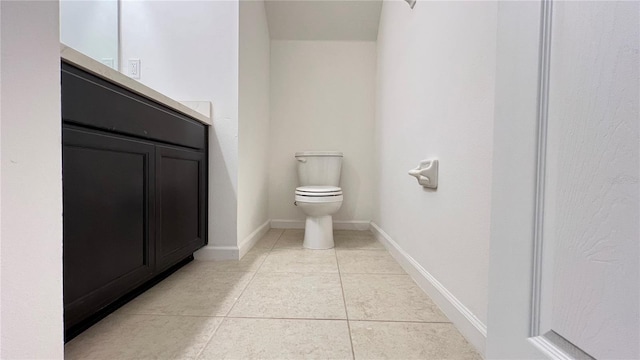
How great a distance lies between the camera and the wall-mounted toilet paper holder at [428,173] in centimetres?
119

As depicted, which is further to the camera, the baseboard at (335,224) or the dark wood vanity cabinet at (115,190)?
the baseboard at (335,224)

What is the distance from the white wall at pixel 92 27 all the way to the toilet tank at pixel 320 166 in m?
1.42

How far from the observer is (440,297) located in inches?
43.9

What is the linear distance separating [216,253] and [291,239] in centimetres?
69

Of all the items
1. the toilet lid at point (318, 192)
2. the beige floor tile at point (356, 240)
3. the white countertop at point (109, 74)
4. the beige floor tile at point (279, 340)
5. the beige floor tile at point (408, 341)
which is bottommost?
the beige floor tile at point (356, 240)

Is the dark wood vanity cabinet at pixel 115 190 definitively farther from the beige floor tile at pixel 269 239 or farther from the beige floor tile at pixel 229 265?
the beige floor tile at pixel 269 239

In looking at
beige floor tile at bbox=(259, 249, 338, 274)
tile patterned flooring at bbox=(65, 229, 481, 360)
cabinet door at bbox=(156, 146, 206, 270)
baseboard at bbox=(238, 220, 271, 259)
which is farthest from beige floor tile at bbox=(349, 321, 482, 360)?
baseboard at bbox=(238, 220, 271, 259)

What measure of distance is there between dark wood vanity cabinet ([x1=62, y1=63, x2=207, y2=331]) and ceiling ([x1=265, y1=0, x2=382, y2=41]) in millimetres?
1547

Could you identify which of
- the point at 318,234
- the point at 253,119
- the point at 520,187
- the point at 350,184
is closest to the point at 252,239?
the point at 318,234

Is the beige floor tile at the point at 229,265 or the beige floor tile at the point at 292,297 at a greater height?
the beige floor tile at the point at 292,297

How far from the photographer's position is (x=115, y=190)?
0.96m

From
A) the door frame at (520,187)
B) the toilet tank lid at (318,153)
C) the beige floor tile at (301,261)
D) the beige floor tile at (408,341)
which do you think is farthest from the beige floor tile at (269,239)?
the door frame at (520,187)

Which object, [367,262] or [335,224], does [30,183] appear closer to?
[367,262]

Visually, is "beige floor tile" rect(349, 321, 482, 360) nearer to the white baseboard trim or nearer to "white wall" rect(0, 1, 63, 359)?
the white baseboard trim
